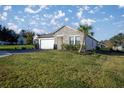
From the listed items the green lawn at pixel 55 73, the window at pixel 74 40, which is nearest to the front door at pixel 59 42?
the window at pixel 74 40

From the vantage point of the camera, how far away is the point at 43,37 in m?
18.3

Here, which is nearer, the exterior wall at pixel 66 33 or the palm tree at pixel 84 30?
the palm tree at pixel 84 30

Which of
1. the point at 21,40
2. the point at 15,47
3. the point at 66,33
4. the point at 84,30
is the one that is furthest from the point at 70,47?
the point at 15,47

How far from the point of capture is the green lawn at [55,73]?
980 centimetres

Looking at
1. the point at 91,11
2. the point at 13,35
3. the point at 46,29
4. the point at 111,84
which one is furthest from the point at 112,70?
the point at 13,35

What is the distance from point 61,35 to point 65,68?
715 centimetres

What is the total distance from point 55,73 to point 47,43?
25.8 ft

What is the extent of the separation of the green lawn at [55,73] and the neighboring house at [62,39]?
4.06 metres

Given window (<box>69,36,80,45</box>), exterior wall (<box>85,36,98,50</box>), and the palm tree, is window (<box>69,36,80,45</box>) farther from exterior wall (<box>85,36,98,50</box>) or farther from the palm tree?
exterior wall (<box>85,36,98,50</box>)

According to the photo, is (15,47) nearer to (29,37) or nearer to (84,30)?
(29,37)

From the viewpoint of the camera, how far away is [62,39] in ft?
60.8

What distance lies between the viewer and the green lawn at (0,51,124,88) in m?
9.80

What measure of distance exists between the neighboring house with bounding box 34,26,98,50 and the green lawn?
13.3 feet

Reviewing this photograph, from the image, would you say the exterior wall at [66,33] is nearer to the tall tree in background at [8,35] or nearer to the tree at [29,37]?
the tree at [29,37]
